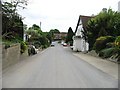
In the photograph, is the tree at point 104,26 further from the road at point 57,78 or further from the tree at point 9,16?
the road at point 57,78

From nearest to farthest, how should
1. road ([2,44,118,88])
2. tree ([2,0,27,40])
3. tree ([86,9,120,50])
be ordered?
1. road ([2,44,118,88])
2. tree ([2,0,27,40])
3. tree ([86,9,120,50])

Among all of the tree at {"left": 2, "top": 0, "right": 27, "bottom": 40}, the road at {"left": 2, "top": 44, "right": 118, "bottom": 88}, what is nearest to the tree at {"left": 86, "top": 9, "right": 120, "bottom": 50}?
the tree at {"left": 2, "top": 0, "right": 27, "bottom": 40}

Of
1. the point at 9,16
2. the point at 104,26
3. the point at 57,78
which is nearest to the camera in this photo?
the point at 57,78

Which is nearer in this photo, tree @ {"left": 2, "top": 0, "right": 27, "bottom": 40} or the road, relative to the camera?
the road

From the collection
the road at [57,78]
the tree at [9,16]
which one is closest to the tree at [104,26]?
the tree at [9,16]

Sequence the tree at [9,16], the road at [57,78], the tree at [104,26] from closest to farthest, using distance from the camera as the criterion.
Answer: the road at [57,78]
the tree at [9,16]
the tree at [104,26]

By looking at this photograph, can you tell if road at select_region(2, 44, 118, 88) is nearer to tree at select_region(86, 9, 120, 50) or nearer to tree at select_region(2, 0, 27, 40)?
tree at select_region(2, 0, 27, 40)

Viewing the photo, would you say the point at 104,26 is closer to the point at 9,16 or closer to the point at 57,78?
the point at 9,16

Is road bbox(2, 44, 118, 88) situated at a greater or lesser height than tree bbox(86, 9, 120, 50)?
lesser

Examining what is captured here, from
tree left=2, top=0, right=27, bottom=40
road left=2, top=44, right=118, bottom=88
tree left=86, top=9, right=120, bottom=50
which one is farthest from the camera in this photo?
tree left=86, top=9, right=120, bottom=50

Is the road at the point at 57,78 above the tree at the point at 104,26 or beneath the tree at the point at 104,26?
beneath

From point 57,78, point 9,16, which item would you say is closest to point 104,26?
point 9,16

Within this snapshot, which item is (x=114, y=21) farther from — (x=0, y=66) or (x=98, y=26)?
(x=0, y=66)

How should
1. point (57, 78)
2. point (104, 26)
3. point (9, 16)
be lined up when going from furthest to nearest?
1. point (104, 26)
2. point (9, 16)
3. point (57, 78)
